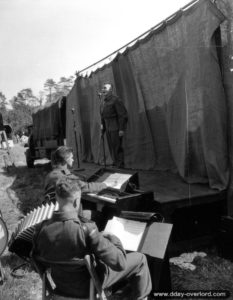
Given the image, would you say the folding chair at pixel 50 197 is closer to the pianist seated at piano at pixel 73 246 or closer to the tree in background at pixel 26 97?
the pianist seated at piano at pixel 73 246

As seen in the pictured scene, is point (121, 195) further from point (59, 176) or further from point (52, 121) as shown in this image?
point (52, 121)

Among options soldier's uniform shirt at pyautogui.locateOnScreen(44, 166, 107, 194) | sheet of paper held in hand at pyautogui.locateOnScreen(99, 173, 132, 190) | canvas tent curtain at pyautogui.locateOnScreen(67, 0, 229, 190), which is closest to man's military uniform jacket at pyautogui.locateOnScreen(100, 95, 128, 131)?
canvas tent curtain at pyautogui.locateOnScreen(67, 0, 229, 190)

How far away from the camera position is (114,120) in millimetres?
6723

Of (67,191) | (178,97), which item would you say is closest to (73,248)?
(67,191)

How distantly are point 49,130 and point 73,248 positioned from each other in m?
10.1

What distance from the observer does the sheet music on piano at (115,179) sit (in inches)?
148

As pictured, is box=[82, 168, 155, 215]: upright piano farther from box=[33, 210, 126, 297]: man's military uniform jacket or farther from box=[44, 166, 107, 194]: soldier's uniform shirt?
box=[33, 210, 126, 297]: man's military uniform jacket

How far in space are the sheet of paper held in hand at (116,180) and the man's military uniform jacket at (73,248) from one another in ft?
5.12

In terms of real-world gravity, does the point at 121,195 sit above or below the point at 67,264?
above

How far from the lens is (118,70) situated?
721cm

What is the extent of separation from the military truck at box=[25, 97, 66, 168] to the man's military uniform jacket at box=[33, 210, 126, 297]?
877 centimetres

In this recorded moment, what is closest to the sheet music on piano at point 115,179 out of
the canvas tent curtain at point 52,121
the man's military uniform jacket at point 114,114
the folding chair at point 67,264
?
the folding chair at point 67,264

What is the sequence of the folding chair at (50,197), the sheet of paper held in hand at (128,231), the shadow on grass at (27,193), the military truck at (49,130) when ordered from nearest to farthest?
the sheet of paper held in hand at (128,231)
the folding chair at (50,197)
the shadow on grass at (27,193)
the military truck at (49,130)

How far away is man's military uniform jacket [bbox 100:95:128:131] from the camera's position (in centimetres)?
655
